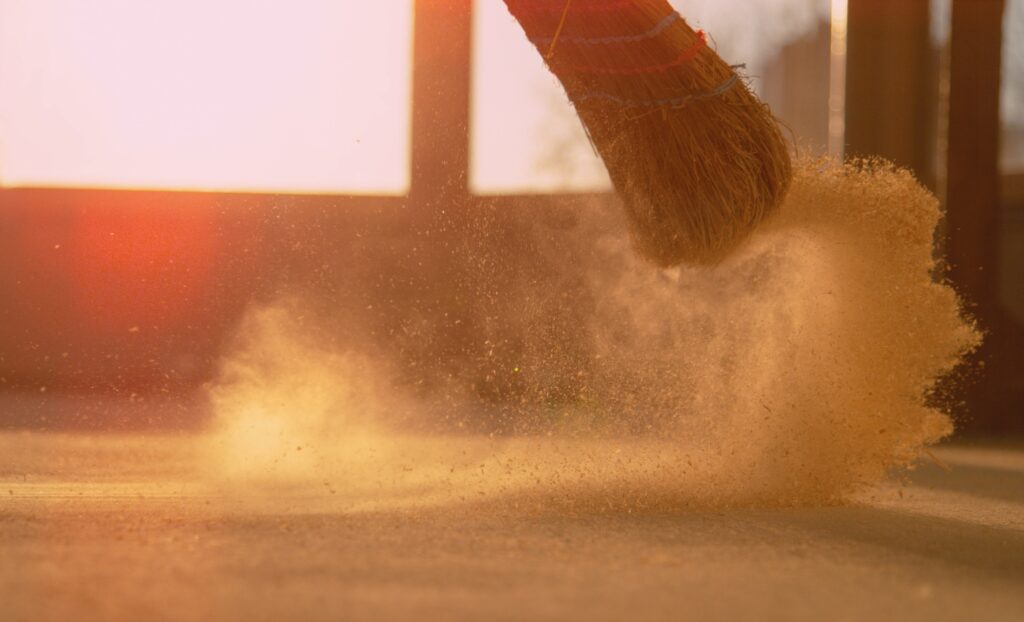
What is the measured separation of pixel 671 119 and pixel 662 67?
0.12 metres

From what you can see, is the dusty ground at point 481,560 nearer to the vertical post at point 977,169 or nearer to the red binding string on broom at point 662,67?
the red binding string on broom at point 662,67

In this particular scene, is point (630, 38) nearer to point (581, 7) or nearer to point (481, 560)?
point (581, 7)

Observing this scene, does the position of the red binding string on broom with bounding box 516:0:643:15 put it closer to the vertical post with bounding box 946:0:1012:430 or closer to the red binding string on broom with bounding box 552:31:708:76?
the red binding string on broom with bounding box 552:31:708:76

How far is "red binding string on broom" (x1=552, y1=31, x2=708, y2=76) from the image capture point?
2.87m

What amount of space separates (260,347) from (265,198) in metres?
1.64

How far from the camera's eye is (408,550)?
2320 millimetres

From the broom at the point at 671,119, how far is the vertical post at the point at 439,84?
2.47 metres

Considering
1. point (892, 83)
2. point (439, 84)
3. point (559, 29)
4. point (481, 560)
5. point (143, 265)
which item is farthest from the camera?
point (143, 265)

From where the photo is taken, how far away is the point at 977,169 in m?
5.64

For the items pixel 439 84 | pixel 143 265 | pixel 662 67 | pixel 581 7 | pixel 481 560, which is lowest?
pixel 481 560

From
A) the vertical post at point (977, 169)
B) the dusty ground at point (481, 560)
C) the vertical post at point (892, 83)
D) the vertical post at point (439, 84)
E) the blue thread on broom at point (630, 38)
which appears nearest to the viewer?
the dusty ground at point (481, 560)

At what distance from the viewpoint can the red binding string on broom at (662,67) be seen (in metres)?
2.87

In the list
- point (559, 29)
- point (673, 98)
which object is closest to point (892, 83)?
point (673, 98)

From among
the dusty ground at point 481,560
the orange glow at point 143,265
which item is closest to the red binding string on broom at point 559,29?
the dusty ground at point 481,560
